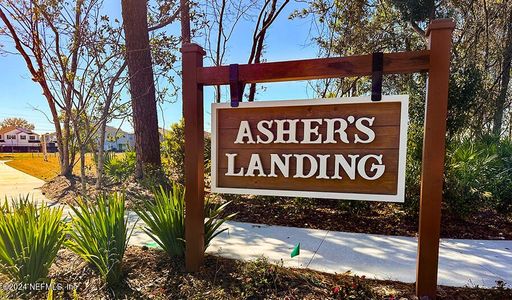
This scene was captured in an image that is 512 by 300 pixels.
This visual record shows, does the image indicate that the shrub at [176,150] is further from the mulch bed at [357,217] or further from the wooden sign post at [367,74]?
the wooden sign post at [367,74]

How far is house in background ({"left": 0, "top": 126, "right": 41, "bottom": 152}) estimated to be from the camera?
5084 centimetres

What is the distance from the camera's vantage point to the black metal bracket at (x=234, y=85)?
2.64 m

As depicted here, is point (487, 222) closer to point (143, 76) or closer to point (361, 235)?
point (361, 235)

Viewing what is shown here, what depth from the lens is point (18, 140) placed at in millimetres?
52688

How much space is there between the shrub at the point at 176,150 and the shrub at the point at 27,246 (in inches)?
141

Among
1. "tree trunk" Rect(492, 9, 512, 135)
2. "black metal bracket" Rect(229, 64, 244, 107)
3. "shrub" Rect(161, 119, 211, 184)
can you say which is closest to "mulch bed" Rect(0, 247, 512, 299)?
"black metal bracket" Rect(229, 64, 244, 107)

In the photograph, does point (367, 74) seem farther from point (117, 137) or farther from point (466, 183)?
point (117, 137)

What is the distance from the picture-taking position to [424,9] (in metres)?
8.93

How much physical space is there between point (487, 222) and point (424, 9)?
7169 mm

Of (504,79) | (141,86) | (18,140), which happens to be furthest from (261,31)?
(18,140)

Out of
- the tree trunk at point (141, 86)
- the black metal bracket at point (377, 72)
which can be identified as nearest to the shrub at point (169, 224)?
the black metal bracket at point (377, 72)

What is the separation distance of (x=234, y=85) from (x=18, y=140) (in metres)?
65.1

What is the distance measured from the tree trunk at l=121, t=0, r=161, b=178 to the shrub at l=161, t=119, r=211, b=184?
25 centimetres

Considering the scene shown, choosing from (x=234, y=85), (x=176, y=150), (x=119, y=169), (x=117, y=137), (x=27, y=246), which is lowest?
(x=27, y=246)
